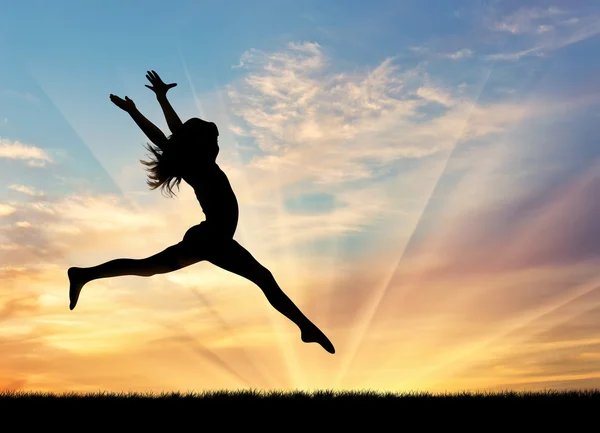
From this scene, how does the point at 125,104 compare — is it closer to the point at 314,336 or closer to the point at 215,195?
the point at 215,195

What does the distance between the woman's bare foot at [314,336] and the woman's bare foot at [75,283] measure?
2.84 metres

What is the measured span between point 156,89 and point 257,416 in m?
4.38

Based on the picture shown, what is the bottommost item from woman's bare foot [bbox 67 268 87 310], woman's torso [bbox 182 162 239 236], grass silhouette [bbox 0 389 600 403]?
grass silhouette [bbox 0 389 600 403]

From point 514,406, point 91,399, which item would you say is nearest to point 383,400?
point 514,406

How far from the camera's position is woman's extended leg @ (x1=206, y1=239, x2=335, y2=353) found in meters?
8.09

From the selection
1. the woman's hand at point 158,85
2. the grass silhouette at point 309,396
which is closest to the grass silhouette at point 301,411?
the grass silhouette at point 309,396

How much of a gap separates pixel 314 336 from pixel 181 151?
2813 mm

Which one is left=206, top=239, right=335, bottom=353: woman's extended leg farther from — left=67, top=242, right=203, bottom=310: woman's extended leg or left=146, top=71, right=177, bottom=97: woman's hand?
left=146, top=71, right=177, bottom=97: woman's hand

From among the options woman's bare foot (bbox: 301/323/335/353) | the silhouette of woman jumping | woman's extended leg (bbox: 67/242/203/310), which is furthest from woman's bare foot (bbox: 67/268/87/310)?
woman's bare foot (bbox: 301/323/335/353)

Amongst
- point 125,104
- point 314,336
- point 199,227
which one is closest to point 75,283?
point 199,227

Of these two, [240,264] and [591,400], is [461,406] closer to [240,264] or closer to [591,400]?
[591,400]

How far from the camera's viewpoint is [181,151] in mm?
8289

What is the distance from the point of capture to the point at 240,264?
813 cm

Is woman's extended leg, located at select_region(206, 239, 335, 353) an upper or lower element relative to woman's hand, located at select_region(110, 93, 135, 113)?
lower
